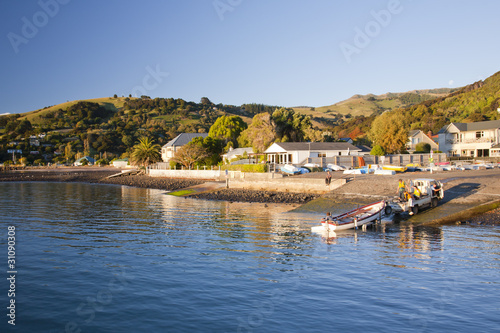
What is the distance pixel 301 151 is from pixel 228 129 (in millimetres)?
33399

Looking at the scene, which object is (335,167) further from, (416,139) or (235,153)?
(416,139)

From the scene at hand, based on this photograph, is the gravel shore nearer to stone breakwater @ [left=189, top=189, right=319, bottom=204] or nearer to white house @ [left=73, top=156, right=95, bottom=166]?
stone breakwater @ [left=189, top=189, right=319, bottom=204]

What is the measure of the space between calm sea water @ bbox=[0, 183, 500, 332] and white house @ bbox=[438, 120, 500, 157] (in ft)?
230

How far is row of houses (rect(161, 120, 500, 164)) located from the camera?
2800 inches

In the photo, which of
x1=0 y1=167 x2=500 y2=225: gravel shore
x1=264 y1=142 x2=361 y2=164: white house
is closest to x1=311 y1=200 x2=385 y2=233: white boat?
x1=0 y1=167 x2=500 y2=225: gravel shore

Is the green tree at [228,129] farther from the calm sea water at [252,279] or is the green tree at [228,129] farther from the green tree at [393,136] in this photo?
the calm sea water at [252,279]

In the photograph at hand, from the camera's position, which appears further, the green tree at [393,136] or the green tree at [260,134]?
the green tree at [393,136]

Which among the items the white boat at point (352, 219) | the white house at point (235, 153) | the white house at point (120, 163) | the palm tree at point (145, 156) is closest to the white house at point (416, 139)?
the white house at point (235, 153)

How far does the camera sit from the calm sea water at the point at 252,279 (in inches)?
488

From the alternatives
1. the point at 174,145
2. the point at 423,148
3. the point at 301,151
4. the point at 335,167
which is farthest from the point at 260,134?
the point at 423,148

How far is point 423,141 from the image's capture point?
322 ft

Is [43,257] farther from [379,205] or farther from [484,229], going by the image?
[484,229]

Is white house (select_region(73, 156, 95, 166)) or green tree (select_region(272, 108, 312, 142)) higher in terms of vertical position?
green tree (select_region(272, 108, 312, 142))

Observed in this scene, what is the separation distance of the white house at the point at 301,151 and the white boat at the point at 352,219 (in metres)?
40.9
